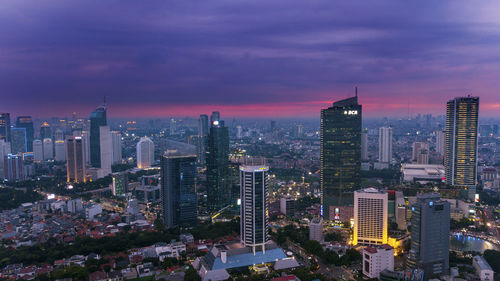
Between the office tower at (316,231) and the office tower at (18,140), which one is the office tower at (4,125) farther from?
the office tower at (316,231)

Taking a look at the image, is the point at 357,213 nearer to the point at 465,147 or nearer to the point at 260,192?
the point at 260,192

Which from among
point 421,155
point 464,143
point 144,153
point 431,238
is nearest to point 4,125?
point 144,153

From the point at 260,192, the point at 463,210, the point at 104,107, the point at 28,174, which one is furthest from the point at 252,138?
the point at 260,192

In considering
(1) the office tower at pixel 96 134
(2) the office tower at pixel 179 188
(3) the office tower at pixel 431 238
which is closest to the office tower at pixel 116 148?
(1) the office tower at pixel 96 134

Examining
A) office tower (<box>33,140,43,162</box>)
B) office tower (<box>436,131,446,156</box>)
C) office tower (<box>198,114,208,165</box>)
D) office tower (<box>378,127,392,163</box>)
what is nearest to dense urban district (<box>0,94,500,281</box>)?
office tower (<box>198,114,208,165</box>)

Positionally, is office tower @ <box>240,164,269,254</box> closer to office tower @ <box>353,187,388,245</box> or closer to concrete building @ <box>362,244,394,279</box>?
concrete building @ <box>362,244,394,279</box>

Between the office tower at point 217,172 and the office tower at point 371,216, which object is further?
the office tower at point 217,172
